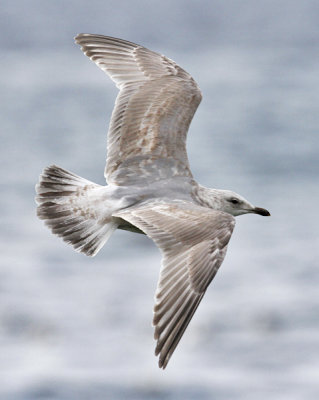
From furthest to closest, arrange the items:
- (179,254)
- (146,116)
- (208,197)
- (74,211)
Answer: (146,116) < (208,197) < (74,211) < (179,254)

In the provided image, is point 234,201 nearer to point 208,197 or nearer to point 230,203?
point 230,203

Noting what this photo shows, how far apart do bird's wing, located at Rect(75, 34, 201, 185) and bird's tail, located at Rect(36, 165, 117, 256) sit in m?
0.26

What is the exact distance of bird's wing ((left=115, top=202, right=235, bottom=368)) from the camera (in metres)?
5.42

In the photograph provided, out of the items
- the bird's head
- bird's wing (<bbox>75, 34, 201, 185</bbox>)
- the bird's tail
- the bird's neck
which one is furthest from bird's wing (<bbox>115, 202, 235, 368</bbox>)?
the bird's head

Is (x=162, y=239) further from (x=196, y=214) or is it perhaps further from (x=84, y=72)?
(x=84, y=72)

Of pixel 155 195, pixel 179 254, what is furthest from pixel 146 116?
pixel 179 254

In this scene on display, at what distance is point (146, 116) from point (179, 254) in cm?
152

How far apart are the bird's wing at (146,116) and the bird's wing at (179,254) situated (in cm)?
48

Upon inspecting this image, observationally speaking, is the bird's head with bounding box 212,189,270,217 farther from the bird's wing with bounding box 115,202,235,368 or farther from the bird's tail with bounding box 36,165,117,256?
the bird's tail with bounding box 36,165,117,256

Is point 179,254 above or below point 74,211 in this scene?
below

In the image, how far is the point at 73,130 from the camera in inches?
558

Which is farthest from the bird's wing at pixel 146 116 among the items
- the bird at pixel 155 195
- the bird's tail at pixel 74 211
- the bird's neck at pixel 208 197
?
the bird's tail at pixel 74 211

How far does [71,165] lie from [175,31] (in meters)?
Result: 5.89

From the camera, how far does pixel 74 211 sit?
21.6 ft
